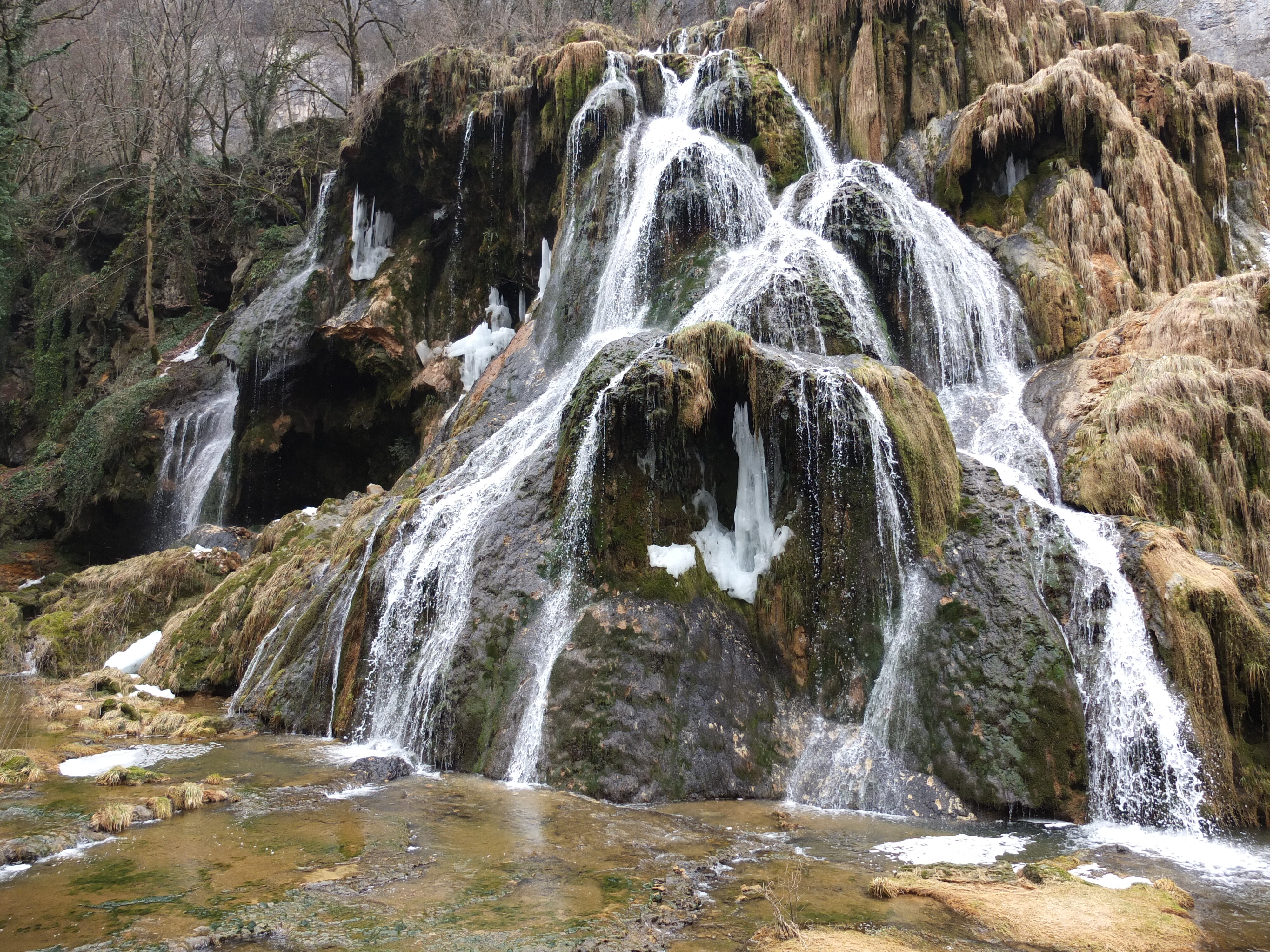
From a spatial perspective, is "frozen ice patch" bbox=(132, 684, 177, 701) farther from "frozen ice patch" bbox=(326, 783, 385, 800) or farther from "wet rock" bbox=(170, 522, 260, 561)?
"frozen ice patch" bbox=(326, 783, 385, 800)

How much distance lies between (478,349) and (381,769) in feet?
44.8

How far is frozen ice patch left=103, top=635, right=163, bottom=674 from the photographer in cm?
1315

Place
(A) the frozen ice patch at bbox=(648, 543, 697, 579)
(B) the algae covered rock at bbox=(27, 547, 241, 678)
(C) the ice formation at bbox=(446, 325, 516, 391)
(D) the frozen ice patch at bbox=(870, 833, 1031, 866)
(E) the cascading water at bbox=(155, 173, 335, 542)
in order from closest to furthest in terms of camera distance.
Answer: (D) the frozen ice patch at bbox=(870, 833, 1031, 866) < (A) the frozen ice patch at bbox=(648, 543, 697, 579) < (B) the algae covered rock at bbox=(27, 547, 241, 678) < (C) the ice formation at bbox=(446, 325, 516, 391) < (E) the cascading water at bbox=(155, 173, 335, 542)

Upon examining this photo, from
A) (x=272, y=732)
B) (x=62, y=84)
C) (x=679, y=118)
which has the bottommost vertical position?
(x=272, y=732)

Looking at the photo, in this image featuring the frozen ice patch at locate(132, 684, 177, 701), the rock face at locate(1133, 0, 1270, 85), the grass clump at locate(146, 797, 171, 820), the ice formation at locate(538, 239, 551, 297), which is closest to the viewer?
the grass clump at locate(146, 797, 171, 820)

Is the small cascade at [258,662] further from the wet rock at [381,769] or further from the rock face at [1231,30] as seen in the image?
the rock face at [1231,30]

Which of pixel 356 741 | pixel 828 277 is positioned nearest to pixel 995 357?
pixel 828 277

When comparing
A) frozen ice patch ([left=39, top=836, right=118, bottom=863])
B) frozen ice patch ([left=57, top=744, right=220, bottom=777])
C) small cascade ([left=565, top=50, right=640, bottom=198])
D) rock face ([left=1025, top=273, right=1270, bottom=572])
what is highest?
small cascade ([left=565, top=50, right=640, bottom=198])

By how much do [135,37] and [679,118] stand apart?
886 inches

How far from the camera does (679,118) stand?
17.0 meters

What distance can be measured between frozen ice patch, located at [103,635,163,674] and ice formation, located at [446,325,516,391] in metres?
8.63

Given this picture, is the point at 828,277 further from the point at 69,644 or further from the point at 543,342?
the point at 69,644

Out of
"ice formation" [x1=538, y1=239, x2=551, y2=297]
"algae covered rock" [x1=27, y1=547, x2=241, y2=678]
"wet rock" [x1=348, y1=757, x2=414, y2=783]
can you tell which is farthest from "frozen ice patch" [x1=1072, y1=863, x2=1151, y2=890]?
"ice formation" [x1=538, y1=239, x2=551, y2=297]

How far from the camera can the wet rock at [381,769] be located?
24.8ft
